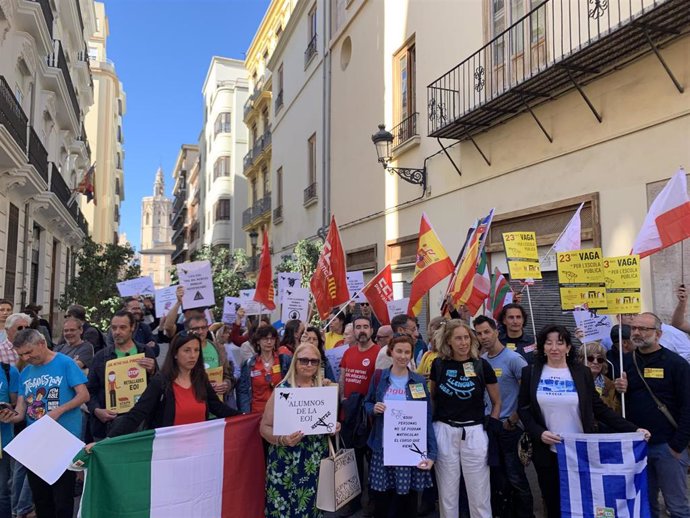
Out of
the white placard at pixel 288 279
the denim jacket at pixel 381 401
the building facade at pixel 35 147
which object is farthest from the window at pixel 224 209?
the denim jacket at pixel 381 401

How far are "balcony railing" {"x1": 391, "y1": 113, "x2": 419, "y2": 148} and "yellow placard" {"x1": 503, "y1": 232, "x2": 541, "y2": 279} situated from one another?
629cm

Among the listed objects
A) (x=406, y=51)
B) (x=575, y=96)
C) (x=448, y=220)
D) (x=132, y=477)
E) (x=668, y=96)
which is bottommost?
(x=132, y=477)

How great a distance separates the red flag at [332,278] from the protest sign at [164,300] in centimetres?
259

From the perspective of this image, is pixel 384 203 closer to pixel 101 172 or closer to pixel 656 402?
pixel 656 402

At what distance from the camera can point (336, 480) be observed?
13.8 feet

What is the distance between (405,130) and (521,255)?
723 centimetres

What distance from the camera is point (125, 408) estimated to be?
15.7 feet

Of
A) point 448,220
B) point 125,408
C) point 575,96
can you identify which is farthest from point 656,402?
point 448,220

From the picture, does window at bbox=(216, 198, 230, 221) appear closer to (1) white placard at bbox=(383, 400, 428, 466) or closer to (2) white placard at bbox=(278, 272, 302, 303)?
(2) white placard at bbox=(278, 272, 302, 303)

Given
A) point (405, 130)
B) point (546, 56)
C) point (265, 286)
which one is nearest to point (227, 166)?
point (405, 130)

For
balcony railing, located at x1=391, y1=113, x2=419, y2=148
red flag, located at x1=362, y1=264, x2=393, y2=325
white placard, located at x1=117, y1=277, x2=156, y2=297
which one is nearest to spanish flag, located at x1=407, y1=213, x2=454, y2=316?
red flag, located at x1=362, y1=264, x2=393, y2=325

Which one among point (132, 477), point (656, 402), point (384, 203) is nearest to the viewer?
point (132, 477)

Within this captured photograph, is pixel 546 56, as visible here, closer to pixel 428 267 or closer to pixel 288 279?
pixel 428 267

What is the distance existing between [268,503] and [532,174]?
21.6 feet
